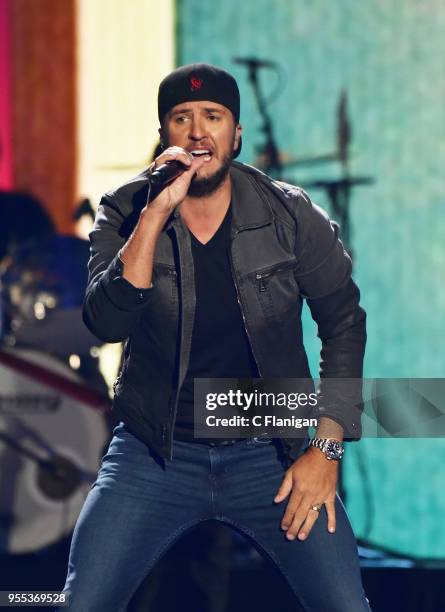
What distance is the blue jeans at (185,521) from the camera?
2.34 metres

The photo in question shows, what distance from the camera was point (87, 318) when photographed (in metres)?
2.43

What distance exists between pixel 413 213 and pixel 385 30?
2.86 ft

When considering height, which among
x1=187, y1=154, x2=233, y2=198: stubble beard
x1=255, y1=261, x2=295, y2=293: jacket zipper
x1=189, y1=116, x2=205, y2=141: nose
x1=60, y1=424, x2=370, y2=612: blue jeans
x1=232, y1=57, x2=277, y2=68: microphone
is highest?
x1=232, y1=57, x2=277, y2=68: microphone

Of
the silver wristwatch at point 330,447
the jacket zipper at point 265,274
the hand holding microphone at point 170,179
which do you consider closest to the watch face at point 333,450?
the silver wristwatch at point 330,447

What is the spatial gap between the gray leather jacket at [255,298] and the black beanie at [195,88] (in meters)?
0.21

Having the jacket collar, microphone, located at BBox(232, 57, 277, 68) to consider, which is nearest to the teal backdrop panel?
microphone, located at BBox(232, 57, 277, 68)

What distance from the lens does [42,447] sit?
528cm

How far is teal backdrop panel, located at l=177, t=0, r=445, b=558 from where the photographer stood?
4.81m

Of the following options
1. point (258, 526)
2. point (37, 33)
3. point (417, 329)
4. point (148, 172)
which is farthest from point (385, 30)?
point (258, 526)

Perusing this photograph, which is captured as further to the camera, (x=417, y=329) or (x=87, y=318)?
(x=417, y=329)

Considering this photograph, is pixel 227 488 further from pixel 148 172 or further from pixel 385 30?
pixel 385 30

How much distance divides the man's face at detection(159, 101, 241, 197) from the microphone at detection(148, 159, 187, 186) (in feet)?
0.45

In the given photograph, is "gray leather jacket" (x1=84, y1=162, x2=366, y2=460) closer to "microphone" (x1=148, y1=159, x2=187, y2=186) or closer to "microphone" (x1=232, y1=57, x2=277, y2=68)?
"microphone" (x1=148, y1=159, x2=187, y2=186)

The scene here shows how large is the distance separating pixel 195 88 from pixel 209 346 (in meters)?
0.63
